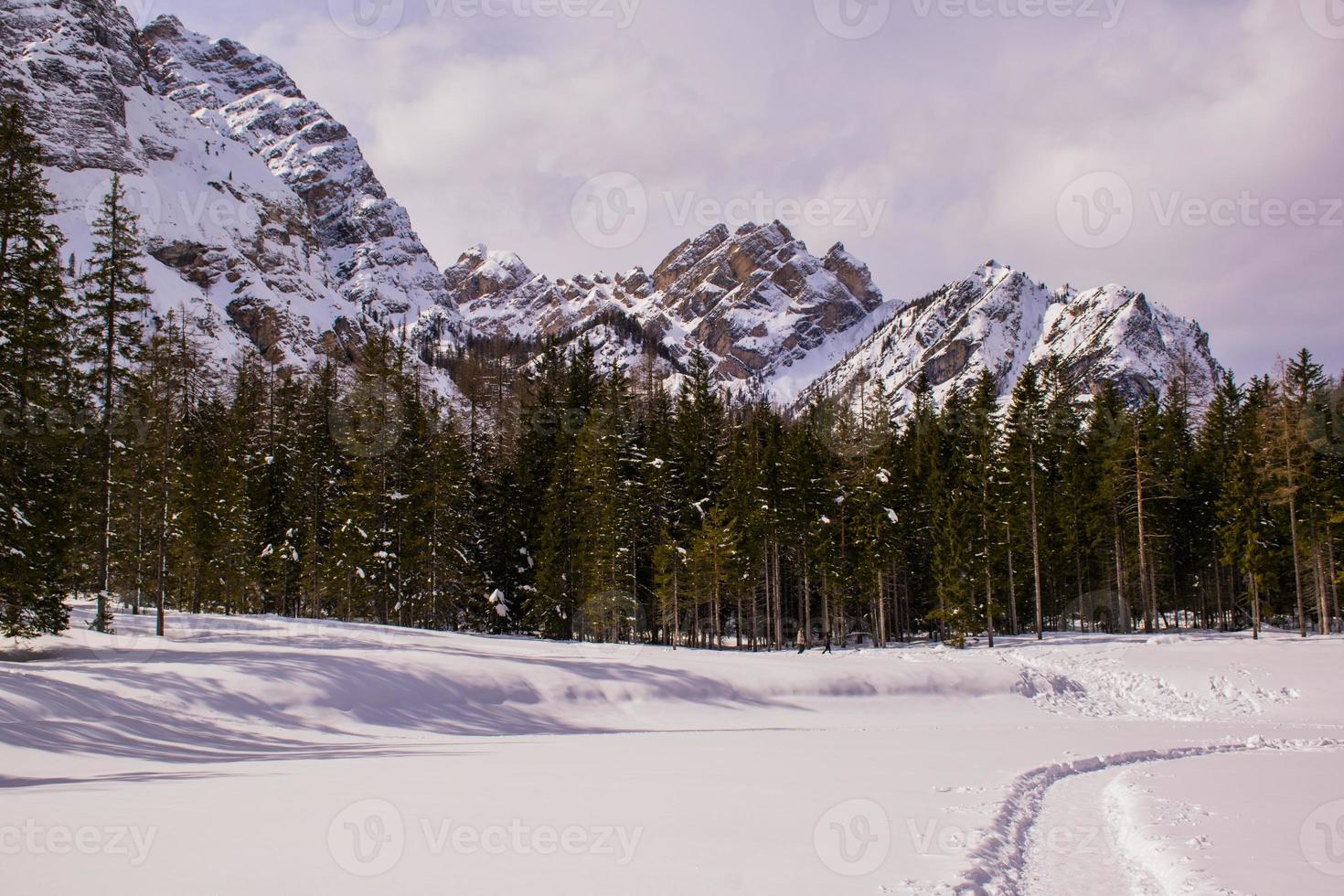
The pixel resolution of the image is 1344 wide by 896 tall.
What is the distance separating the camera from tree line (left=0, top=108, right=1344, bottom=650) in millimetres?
43625

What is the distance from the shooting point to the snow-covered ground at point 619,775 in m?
7.11

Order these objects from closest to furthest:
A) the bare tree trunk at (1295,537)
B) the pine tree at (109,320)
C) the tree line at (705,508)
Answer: the pine tree at (109,320), the bare tree trunk at (1295,537), the tree line at (705,508)

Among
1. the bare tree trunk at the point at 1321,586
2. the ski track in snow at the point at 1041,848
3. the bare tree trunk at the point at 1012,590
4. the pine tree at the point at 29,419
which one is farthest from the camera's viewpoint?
the bare tree trunk at the point at 1012,590

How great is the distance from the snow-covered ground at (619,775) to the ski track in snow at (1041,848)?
6cm

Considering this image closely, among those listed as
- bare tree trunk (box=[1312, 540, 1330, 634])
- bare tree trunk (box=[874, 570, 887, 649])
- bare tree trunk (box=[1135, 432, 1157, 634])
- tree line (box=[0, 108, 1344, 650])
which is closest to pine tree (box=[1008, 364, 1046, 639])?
tree line (box=[0, 108, 1344, 650])

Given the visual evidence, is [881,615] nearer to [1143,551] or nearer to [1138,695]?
[1143,551]

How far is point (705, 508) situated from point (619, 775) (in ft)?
128

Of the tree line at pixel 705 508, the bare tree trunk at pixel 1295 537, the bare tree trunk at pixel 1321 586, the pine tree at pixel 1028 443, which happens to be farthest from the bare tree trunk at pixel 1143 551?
the bare tree trunk at pixel 1321 586

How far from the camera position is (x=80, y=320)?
1048 inches

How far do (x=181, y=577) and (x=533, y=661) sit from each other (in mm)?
33294

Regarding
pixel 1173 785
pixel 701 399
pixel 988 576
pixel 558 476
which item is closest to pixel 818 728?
pixel 1173 785

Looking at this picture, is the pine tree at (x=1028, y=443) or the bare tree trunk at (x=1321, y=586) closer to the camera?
the bare tree trunk at (x=1321, y=586)

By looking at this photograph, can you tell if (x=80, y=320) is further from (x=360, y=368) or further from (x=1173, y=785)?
(x=1173, y=785)

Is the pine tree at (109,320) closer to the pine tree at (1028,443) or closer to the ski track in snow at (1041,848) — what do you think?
the ski track in snow at (1041,848)
